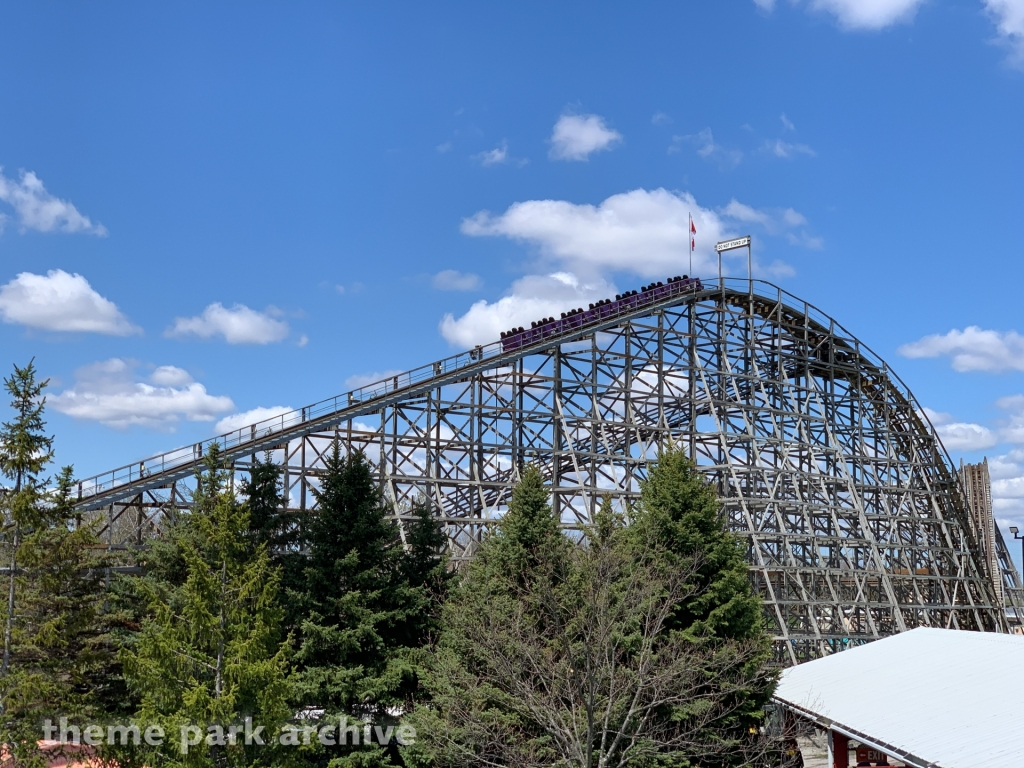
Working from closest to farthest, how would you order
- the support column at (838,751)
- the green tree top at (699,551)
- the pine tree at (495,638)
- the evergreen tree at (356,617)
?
the pine tree at (495,638)
the evergreen tree at (356,617)
the green tree top at (699,551)
the support column at (838,751)

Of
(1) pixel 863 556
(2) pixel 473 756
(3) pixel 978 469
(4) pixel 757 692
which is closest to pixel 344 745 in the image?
(2) pixel 473 756

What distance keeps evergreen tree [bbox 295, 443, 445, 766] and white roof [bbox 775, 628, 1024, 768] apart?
8.59 meters

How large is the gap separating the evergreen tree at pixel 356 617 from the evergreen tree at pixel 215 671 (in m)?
2.58

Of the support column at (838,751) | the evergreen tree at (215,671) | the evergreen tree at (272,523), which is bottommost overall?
the support column at (838,751)

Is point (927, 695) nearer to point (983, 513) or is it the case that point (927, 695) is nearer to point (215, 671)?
point (215, 671)

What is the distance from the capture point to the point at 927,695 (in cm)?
1961

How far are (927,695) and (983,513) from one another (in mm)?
31161

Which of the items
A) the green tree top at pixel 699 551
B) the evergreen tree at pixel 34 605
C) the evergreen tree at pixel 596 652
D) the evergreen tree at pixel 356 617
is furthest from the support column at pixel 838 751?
the evergreen tree at pixel 34 605

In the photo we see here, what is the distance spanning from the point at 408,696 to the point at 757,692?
7.06 m

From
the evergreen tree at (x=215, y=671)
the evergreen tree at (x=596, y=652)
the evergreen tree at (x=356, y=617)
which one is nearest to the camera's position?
the evergreen tree at (x=215, y=671)

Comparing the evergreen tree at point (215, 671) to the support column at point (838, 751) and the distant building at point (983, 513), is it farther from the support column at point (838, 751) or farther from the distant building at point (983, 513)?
the distant building at point (983, 513)

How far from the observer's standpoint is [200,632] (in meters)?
16.2

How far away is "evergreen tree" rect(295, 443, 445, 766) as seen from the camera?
63.5ft

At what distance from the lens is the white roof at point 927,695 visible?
15.9m
